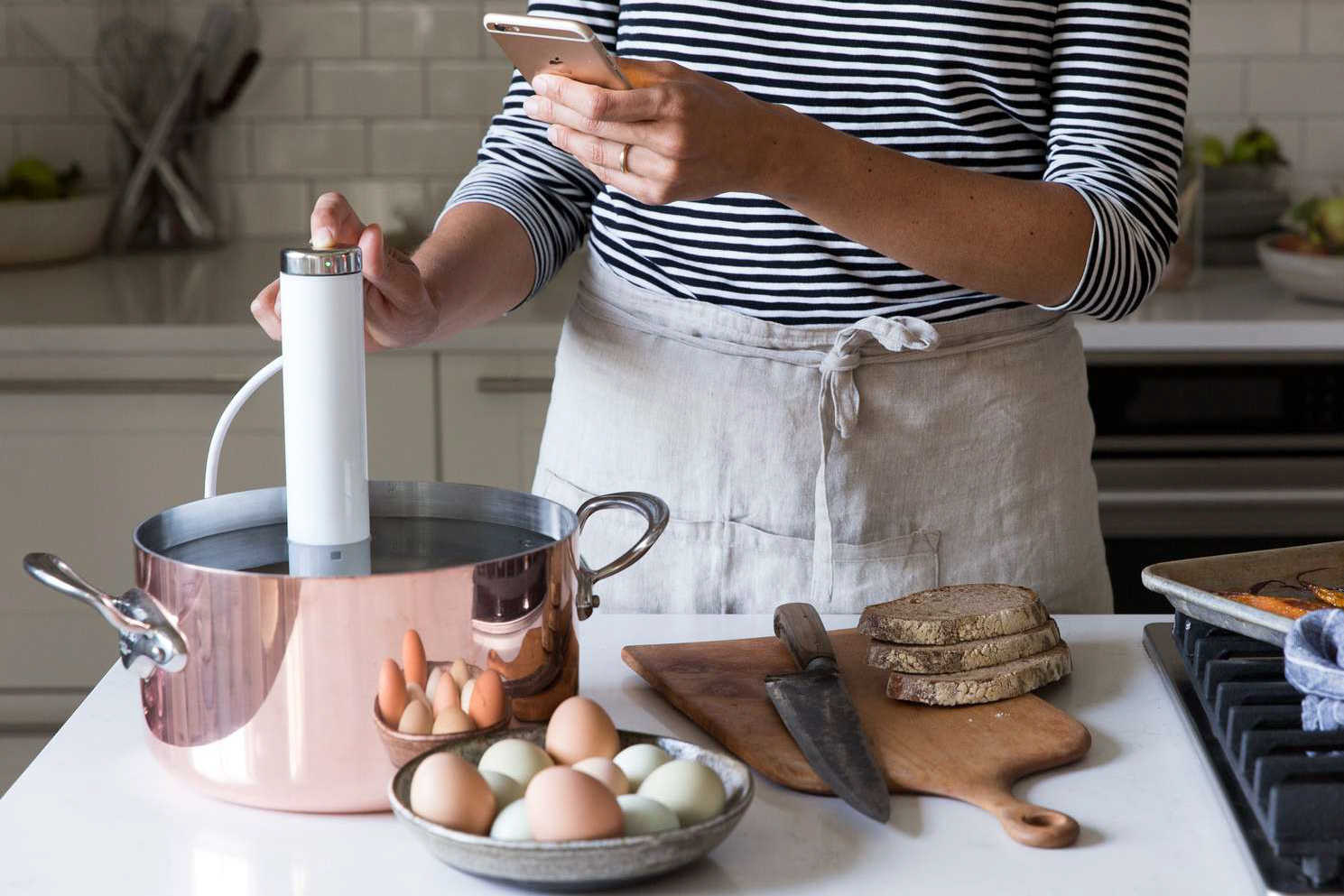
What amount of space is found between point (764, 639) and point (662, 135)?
0.30 metres

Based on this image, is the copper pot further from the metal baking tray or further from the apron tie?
the apron tie

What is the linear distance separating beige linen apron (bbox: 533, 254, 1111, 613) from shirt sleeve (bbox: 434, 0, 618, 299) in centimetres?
9

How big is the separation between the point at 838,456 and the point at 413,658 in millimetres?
554

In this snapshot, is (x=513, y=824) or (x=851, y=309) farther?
(x=851, y=309)

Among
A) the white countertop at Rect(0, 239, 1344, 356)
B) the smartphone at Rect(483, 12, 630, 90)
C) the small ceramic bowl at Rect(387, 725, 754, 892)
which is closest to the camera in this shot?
the small ceramic bowl at Rect(387, 725, 754, 892)

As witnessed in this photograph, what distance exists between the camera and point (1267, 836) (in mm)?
617

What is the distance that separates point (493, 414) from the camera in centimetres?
206

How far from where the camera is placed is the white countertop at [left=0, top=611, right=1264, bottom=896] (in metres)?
0.64

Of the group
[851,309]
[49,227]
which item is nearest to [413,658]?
[851,309]

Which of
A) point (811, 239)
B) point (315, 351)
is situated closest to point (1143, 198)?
point (811, 239)

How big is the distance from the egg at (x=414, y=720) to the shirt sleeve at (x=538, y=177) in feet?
2.01

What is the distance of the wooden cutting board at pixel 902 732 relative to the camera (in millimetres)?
708

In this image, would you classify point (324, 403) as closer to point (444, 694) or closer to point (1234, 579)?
point (444, 694)

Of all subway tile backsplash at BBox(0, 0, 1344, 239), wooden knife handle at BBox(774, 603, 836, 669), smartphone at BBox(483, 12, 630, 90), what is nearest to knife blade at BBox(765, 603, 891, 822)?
wooden knife handle at BBox(774, 603, 836, 669)
